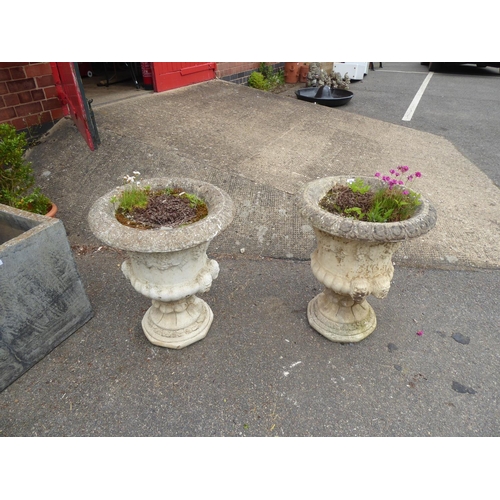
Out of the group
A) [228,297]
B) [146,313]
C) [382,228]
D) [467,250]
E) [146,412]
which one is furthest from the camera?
[467,250]

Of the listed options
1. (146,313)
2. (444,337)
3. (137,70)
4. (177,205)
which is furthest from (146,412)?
(137,70)

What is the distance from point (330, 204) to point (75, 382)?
7.09 feet

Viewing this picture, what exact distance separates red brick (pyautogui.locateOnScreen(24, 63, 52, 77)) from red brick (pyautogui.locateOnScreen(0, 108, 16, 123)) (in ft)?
1.74

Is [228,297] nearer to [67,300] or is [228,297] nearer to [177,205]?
[177,205]

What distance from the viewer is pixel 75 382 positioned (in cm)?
240

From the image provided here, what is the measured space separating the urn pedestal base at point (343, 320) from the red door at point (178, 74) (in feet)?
17.8

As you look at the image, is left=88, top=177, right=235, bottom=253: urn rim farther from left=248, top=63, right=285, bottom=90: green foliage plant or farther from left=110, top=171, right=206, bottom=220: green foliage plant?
left=248, top=63, right=285, bottom=90: green foliage plant

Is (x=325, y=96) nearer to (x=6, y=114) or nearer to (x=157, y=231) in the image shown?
(x=6, y=114)

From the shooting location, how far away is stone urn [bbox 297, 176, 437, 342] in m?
2.13

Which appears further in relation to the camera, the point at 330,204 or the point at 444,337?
the point at 444,337

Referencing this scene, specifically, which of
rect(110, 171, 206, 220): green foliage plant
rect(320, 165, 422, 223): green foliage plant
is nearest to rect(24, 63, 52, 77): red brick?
rect(110, 171, 206, 220): green foliage plant

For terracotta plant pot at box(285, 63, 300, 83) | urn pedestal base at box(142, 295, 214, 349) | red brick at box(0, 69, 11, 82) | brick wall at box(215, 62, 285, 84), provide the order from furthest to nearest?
1. terracotta plant pot at box(285, 63, 300, 83)
2. brick wall at box(215, 62, 285, 84)
3. red brick at box(0, 69, 11, 82)
4. urn pedestal base at box(142, 295, 214, 349)

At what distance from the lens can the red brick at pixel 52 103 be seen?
4829 mm

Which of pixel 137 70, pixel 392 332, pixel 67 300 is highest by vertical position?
pixel 137 70
